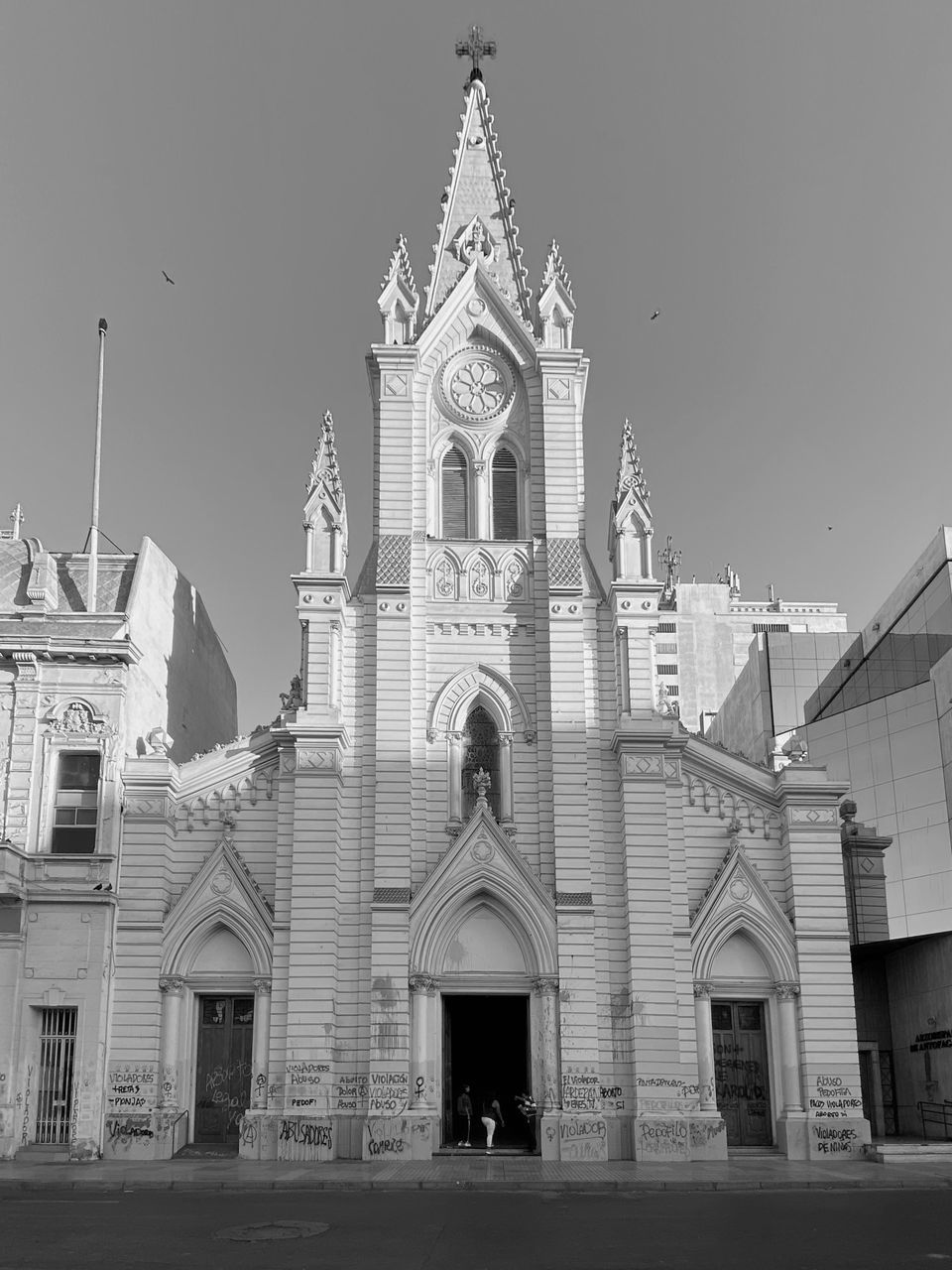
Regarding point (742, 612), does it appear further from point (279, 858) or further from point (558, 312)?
point (279, 858)

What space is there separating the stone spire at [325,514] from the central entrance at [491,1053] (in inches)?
434

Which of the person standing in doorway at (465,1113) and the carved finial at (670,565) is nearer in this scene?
the person standing in doorway at (465,1113)

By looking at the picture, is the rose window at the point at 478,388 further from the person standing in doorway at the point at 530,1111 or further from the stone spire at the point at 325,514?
the person standing in doorway at the point at 530,1111

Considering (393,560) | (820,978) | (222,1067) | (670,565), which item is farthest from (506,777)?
(670,565)

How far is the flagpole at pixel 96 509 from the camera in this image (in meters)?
32.8

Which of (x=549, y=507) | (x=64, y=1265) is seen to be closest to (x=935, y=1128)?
(x=549, y=507)

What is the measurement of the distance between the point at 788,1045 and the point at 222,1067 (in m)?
12.9

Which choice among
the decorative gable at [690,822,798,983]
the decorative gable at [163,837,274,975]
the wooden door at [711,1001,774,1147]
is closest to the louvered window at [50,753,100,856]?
the decorative gable at [163,837,274,975]

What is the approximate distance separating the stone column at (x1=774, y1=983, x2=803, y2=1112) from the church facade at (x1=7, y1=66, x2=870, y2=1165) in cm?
8

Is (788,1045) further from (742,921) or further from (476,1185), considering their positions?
(476,1185)

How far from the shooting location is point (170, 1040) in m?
29.6

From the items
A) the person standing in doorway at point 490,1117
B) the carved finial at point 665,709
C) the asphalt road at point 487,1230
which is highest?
the carved finial at point 665,709

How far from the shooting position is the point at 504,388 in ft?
117

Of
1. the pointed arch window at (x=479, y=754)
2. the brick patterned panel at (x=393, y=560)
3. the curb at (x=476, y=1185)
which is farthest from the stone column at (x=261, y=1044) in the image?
the brick patterned panel at (x=393, y=560)
